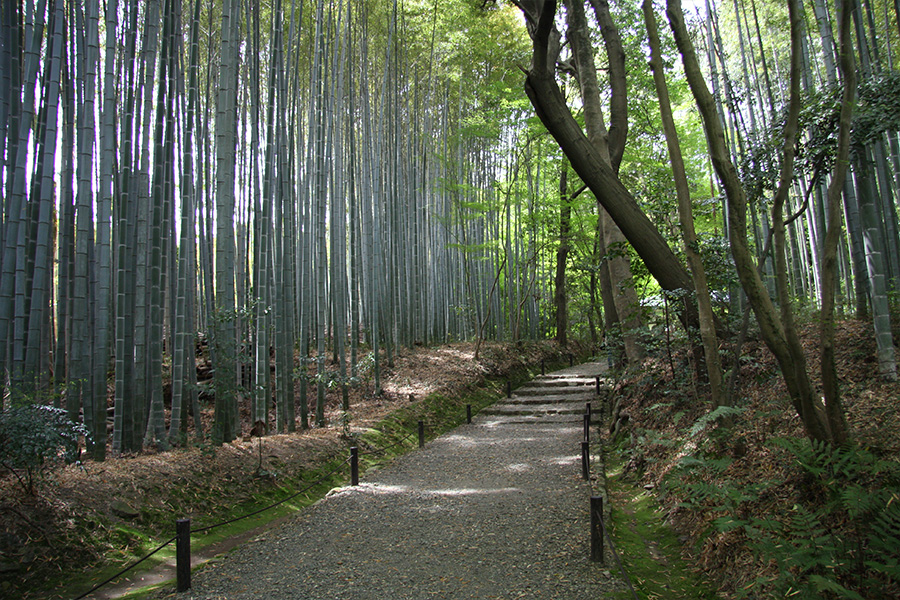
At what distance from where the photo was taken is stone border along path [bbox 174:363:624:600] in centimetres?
311

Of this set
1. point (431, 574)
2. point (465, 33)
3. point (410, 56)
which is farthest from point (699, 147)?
point (431, 574)

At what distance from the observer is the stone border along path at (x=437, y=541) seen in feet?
10.2

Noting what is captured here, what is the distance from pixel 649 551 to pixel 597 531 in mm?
505

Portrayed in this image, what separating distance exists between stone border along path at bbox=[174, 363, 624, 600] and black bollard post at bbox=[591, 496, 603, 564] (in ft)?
0.29

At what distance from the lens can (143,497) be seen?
4.00 meters

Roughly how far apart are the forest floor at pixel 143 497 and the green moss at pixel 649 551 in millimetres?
2867

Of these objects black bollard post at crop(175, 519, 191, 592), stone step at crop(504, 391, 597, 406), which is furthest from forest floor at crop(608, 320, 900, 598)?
stone step at crop(504, 391, 597, 406)

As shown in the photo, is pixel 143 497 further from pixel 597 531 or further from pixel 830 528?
pixel 830 528

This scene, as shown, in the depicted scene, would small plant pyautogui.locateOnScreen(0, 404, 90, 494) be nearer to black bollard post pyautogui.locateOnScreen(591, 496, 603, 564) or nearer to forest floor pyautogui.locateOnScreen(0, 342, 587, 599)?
forest floor pyautogui.locateOnScreen(0, 342, 587, 599)

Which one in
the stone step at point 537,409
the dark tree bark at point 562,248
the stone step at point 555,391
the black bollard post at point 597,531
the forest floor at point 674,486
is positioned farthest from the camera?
the dark tree bark at point 562,248

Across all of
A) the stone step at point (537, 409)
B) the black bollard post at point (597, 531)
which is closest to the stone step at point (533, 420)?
the stone step at point (537, 409)

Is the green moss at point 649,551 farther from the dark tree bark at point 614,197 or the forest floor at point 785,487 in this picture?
the dark tree bark at point 614,197

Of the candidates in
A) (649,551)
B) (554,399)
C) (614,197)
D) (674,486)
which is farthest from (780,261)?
(554,399)

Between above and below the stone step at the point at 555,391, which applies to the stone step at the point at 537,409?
below
